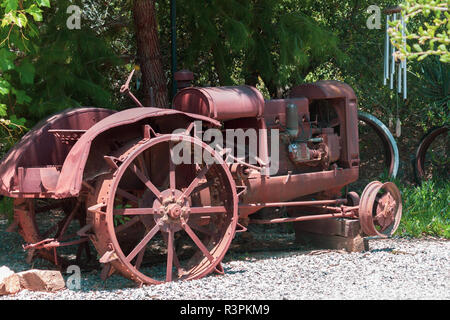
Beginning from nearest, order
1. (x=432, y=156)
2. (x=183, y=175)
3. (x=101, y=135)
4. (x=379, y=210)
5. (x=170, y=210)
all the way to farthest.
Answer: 1. (x=170, y=210)
2. (x=101, y=135)
3. (x=183, y=175)
4. (x=379, y=210)
5. (x=432, y=156)

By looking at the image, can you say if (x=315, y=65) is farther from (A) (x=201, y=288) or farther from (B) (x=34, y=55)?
(A) (x=201, y=288)

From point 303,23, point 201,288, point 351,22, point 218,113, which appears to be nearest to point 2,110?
point 218,113

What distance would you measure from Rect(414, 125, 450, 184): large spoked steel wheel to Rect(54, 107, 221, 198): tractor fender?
15.8 feet

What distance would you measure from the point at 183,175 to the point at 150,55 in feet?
6.18

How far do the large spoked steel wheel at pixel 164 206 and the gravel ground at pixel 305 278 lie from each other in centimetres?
26

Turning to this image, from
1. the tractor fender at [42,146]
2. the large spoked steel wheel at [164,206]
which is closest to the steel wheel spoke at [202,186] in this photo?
the large spoked steel wheel at [164,206]

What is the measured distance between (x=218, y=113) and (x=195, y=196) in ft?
2.51

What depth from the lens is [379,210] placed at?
7.07 metres

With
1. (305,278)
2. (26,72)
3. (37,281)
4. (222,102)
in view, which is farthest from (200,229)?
(26,72)

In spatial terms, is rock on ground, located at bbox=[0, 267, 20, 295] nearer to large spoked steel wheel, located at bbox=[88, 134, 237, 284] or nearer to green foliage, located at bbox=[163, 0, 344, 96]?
large spoked steel wheel, located at bbox=[88, 134, 237, 284]

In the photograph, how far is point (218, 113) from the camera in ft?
Result: 19.0
